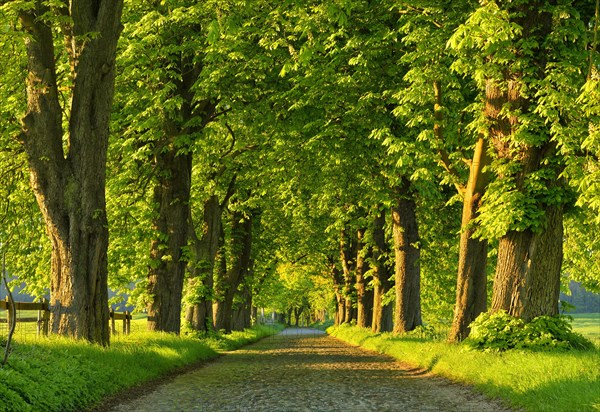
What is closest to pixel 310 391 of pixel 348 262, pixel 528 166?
pixel 528 166

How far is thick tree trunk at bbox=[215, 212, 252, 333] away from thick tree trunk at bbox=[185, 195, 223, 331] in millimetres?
5840

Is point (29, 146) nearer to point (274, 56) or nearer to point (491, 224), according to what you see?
point (274, 56)

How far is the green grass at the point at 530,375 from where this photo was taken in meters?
9.21

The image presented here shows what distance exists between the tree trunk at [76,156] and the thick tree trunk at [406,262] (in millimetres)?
12626

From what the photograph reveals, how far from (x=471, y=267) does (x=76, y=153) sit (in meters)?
10.1

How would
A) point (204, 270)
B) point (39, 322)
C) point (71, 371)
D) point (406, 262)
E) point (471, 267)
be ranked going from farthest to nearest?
point (204, 270), point (406, 262), point (471, 267), point (39, 322), point (71, 371)

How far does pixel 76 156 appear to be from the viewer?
14734 mm

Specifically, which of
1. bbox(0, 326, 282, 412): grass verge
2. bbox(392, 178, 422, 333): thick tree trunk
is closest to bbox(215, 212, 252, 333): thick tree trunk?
bbox(392, 178, 422, 333): thick tree trunk

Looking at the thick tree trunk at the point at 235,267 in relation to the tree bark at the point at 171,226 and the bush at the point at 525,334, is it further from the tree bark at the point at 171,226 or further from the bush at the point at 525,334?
the bush at the point at 525,334

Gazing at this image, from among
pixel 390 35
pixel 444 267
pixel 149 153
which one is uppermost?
pixel 390 35

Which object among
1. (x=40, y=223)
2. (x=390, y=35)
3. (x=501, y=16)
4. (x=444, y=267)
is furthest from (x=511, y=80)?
(x=444, y=267)

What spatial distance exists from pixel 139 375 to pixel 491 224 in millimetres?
7677

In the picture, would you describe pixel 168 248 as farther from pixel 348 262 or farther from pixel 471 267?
pixel 348 262

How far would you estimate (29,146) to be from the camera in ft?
47.5
